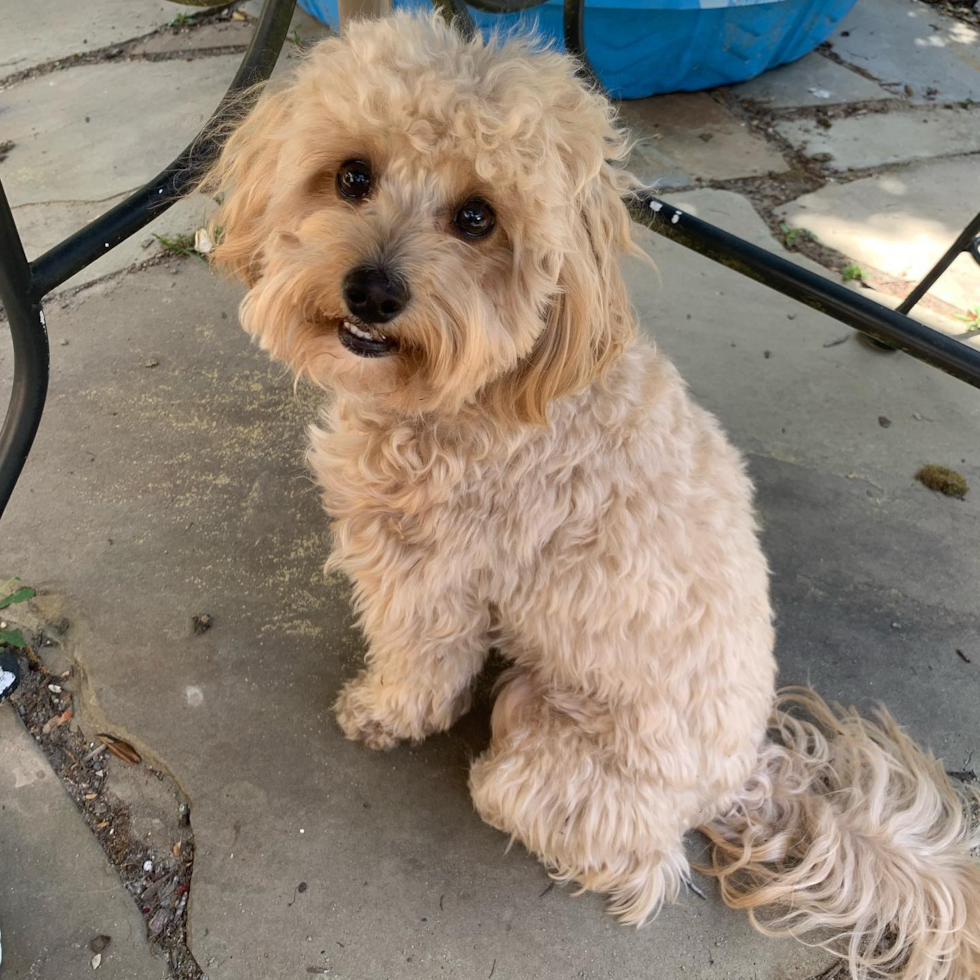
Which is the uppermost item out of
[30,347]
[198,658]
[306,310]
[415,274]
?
[415,274]

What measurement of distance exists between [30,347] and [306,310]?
0.65 meters

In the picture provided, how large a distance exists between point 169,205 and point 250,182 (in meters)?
0.47

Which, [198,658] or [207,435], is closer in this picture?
[198,658]

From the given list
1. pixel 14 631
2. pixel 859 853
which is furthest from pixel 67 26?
pixel 859 853

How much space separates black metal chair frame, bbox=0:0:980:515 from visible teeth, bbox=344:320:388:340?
2.00 ft

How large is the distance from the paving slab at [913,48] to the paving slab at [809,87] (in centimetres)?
15

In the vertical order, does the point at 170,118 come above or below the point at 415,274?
below

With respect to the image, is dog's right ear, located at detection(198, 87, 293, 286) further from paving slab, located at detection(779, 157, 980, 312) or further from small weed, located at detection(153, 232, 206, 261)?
paving slab, located at detection(779, 157, 980, 312)

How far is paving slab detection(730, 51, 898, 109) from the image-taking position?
160 inches

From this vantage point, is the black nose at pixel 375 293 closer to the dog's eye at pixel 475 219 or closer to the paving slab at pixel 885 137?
the dog's eye at pixel 475 219

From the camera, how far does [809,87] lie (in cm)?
416

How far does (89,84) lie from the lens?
3.74 metres

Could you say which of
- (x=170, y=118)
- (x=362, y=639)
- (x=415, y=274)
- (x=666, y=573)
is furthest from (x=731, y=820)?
(x=170, y=118)

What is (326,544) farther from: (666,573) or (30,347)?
(666,573)
